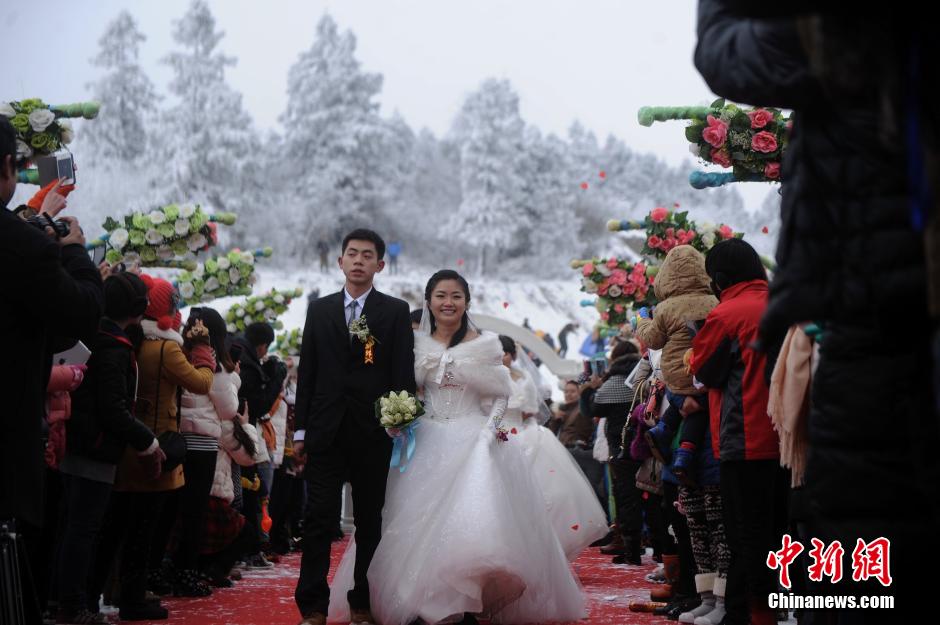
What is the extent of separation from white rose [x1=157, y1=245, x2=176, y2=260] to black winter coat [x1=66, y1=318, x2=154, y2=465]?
5.18m

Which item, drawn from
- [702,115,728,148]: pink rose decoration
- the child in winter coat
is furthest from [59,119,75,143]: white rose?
[702,115,728,148]: pink rose decoration

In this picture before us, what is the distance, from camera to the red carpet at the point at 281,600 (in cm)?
771

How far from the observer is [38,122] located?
8.59m

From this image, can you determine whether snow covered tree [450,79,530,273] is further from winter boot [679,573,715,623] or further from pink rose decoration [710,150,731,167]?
winter boot [679,573,715,623]

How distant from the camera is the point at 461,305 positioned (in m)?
8.31

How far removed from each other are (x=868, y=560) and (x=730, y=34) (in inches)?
53.8

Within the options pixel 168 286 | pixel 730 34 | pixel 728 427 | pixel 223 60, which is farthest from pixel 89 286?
pixel 223 60

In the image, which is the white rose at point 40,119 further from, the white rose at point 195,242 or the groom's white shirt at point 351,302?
the white rose at point 195,242

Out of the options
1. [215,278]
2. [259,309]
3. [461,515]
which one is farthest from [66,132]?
[259,309]

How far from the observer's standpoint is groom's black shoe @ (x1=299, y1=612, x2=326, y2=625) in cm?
688

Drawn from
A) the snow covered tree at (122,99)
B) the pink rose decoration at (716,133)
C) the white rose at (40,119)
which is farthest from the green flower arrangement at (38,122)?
the snow covered tree at (122,99)

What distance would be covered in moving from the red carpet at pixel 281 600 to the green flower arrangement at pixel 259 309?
5.58 m

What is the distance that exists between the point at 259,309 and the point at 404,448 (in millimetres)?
9680

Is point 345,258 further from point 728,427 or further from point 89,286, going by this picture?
point 89,286
